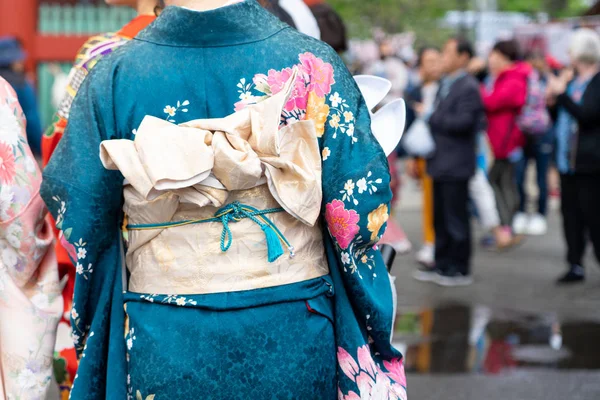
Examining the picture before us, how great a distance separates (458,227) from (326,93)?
4.66 metres

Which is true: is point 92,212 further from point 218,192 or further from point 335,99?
point 335,99

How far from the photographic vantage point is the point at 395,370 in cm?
241

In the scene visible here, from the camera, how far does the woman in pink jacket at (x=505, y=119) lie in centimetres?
781

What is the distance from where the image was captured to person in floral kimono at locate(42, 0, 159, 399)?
280 centimetres

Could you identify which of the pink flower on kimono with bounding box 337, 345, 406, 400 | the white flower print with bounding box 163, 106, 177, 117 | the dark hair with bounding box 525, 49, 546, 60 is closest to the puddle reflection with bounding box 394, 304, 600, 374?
the pink flower on kimono with bounding box 337, 345, 406, 400

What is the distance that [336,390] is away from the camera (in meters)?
2.28

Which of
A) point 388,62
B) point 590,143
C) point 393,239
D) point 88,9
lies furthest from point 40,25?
point 590,143

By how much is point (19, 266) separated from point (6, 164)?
0.96ft

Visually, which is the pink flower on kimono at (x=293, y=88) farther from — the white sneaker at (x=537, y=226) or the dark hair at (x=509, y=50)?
the white sneaker at (x=537, y=226)

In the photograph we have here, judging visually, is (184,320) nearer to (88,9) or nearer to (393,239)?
(393,239)

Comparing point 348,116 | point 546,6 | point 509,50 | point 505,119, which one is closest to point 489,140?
point 505,119

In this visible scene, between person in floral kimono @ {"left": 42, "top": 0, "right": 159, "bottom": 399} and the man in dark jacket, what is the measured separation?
3789 mm

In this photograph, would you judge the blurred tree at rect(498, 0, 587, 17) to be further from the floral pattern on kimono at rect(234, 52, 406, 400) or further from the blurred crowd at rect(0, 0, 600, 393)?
the floral pattern on kimono at rect(234, 52, 406, 400)

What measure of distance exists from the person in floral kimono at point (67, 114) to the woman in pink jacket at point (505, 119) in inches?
209
